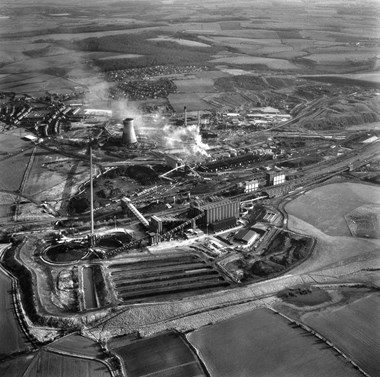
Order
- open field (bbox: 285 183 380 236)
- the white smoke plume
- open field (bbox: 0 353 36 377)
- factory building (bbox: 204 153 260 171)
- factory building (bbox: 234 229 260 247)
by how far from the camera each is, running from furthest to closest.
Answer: the white smoke plume → factory building (bbox: 204 153 260 171) → open field (bbox: 285 183 380 236) → factory building (bbox: 234 229 260 247) → open field (bbox: 0 353 36 377)

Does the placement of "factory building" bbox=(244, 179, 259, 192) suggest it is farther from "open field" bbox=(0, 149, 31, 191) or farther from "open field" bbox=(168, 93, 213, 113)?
"open field" bbox=(168, 93, 213, 113)

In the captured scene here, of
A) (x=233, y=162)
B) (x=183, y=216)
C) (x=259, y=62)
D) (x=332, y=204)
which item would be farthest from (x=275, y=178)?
(x=259, y=62)

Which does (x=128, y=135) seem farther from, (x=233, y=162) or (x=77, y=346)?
(x=77, y=346)

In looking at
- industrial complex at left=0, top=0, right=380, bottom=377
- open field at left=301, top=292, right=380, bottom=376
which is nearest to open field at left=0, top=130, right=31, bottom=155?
industrial complex at left=0, top=0, right=380, bottom=377

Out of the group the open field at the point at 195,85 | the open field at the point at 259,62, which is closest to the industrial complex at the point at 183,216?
the open field at the point at 195,85

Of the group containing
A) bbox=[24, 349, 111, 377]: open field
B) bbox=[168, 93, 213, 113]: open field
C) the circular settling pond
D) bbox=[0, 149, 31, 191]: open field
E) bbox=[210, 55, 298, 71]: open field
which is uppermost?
bbox=[210, 55, 298, 71]: open field

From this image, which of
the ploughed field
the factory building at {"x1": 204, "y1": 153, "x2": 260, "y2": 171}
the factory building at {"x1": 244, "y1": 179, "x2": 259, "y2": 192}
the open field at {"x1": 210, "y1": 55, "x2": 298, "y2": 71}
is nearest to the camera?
the ploughed field
